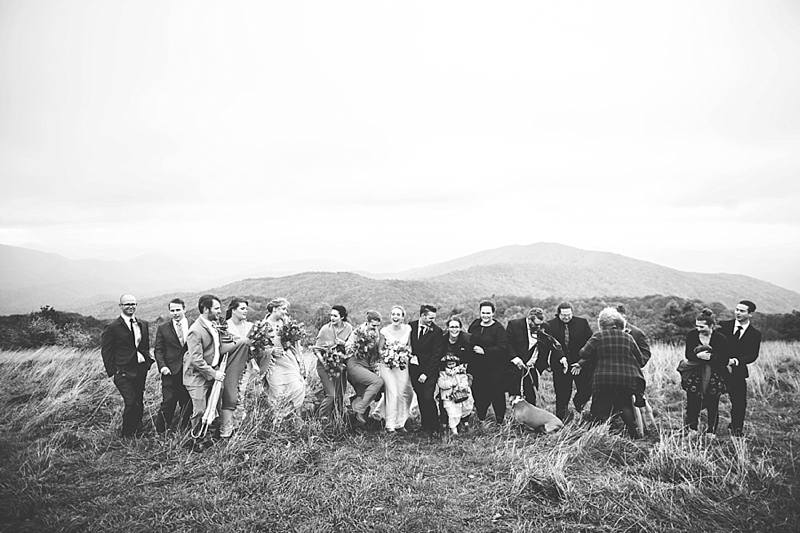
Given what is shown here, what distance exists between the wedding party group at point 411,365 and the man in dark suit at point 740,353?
0.01 meters

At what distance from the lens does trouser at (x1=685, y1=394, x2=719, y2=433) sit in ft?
19.0

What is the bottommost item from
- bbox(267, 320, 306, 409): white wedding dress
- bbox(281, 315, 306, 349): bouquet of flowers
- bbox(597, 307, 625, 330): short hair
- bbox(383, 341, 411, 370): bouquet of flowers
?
bbox(267, 320, 306, 409): white wedding dress

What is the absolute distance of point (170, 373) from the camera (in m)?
5.77

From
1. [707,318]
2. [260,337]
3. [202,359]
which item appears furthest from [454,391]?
[707,318]

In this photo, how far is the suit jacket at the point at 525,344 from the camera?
688cm

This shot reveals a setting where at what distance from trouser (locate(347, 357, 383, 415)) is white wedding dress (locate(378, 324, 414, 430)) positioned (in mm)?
148

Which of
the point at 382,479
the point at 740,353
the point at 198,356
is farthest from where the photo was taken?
the point at 740,353

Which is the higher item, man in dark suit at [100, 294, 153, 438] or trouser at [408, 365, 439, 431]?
man in dark suit at [100, 294, 153, 438]

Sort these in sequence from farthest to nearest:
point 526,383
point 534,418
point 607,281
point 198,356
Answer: point 607,281
point 526,383
point 534,418
point 198,356

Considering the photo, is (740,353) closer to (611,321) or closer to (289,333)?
(611,321)

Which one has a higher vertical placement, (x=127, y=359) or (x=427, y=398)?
(x=127, y=359)

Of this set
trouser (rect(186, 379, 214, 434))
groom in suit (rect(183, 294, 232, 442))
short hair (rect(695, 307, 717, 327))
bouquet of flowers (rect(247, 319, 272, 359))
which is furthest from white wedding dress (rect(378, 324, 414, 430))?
short hair (rect(695, 307, 717, 327))

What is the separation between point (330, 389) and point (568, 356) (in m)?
3.84

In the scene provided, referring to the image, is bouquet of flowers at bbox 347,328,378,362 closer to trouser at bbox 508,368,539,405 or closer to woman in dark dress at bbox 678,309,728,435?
trouser at bbox 508,368,539,405
